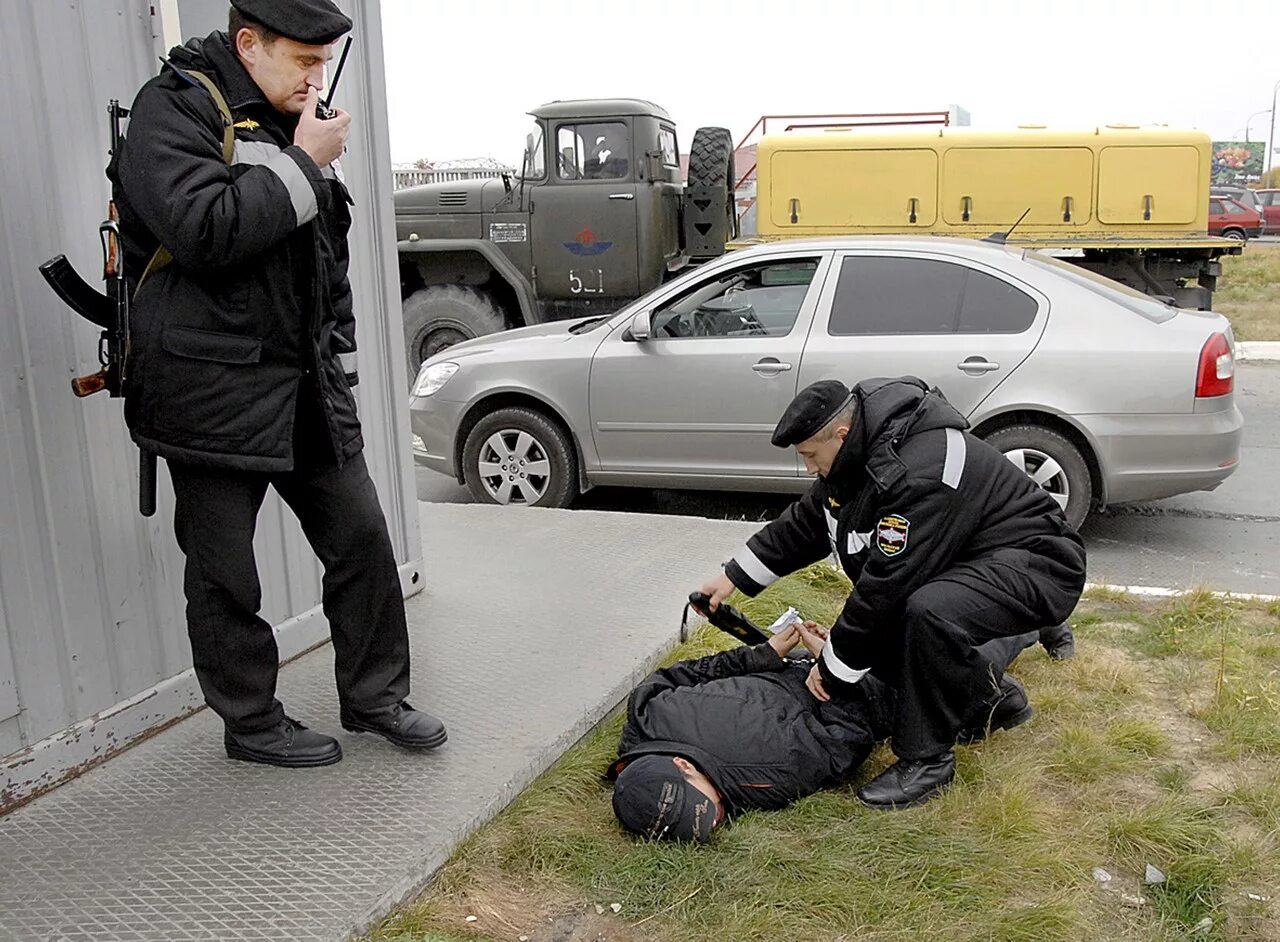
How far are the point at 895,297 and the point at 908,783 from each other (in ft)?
10.9

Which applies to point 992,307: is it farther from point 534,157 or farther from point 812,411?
point 534,157

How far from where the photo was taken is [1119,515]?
6.36 metres

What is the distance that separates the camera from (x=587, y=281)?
1052 cm

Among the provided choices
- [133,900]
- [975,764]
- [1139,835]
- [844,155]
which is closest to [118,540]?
[133,900]

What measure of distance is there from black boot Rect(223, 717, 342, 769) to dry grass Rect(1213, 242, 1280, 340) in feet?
41.0

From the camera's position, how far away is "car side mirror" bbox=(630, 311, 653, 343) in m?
5.96

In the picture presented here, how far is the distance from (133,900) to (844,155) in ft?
30.0

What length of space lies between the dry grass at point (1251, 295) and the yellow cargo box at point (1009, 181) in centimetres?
363

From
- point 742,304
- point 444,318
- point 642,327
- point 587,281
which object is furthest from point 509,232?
Result: point 742,304

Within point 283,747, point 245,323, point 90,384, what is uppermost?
point 245,323

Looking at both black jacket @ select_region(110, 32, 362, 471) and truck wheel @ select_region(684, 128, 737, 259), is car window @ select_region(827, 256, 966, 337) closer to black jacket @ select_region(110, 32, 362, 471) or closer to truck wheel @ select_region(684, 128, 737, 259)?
black jacket @ select_region(110, 32, 362, 471)

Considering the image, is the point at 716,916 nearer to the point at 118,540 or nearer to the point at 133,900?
the point at 133,900

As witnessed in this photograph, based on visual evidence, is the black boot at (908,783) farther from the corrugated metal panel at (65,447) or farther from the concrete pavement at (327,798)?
the corrugated metal panel at (65,447)

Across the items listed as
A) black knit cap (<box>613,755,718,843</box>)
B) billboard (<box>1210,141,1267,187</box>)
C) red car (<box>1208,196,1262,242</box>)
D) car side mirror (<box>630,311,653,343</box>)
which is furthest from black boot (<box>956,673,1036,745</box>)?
billboard (<box>1210,141,1267,187</box>)
